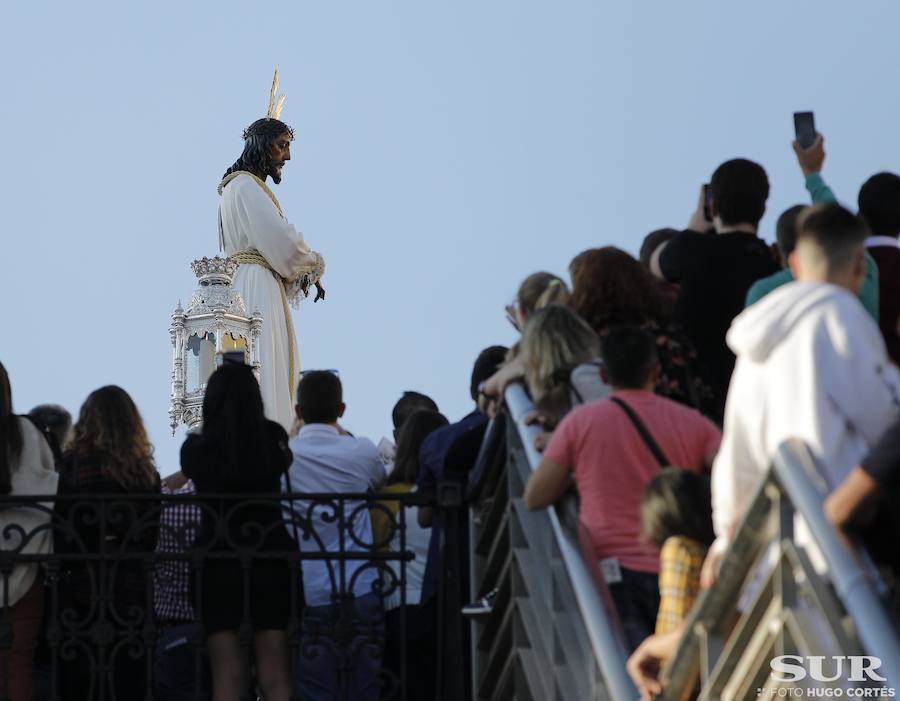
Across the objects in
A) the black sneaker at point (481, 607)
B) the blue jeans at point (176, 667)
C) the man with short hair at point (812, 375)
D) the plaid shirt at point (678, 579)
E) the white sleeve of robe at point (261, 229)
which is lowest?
the plaid shirt at point (678, 579)

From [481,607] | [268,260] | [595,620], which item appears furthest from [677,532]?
[268,260]

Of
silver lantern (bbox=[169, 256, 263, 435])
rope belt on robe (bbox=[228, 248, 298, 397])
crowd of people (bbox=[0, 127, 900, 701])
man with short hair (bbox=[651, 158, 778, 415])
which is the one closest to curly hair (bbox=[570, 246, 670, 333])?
crowd of people (bbox=[0, 127, 900, 701])

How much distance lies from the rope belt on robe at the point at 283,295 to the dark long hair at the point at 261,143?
0.67m

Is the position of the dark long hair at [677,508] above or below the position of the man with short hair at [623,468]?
below

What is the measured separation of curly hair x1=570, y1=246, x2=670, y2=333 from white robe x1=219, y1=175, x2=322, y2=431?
8573 millimetres

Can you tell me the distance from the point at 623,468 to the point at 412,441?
300 centimetres

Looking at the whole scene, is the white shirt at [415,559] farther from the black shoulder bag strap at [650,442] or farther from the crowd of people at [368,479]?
the black shoulder bag strap at [650,442]

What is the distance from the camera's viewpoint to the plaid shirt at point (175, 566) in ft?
31.6

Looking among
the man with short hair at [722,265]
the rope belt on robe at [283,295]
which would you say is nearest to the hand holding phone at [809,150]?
the man with short hair at [722,265]

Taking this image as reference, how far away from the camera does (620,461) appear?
7156 millimetres

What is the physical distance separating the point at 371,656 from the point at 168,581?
1031 millimetres

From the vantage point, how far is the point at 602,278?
8.38m

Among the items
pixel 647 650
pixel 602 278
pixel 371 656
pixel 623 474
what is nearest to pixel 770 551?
pixel 647 650

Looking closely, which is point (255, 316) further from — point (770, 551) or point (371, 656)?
point (770, 551)
